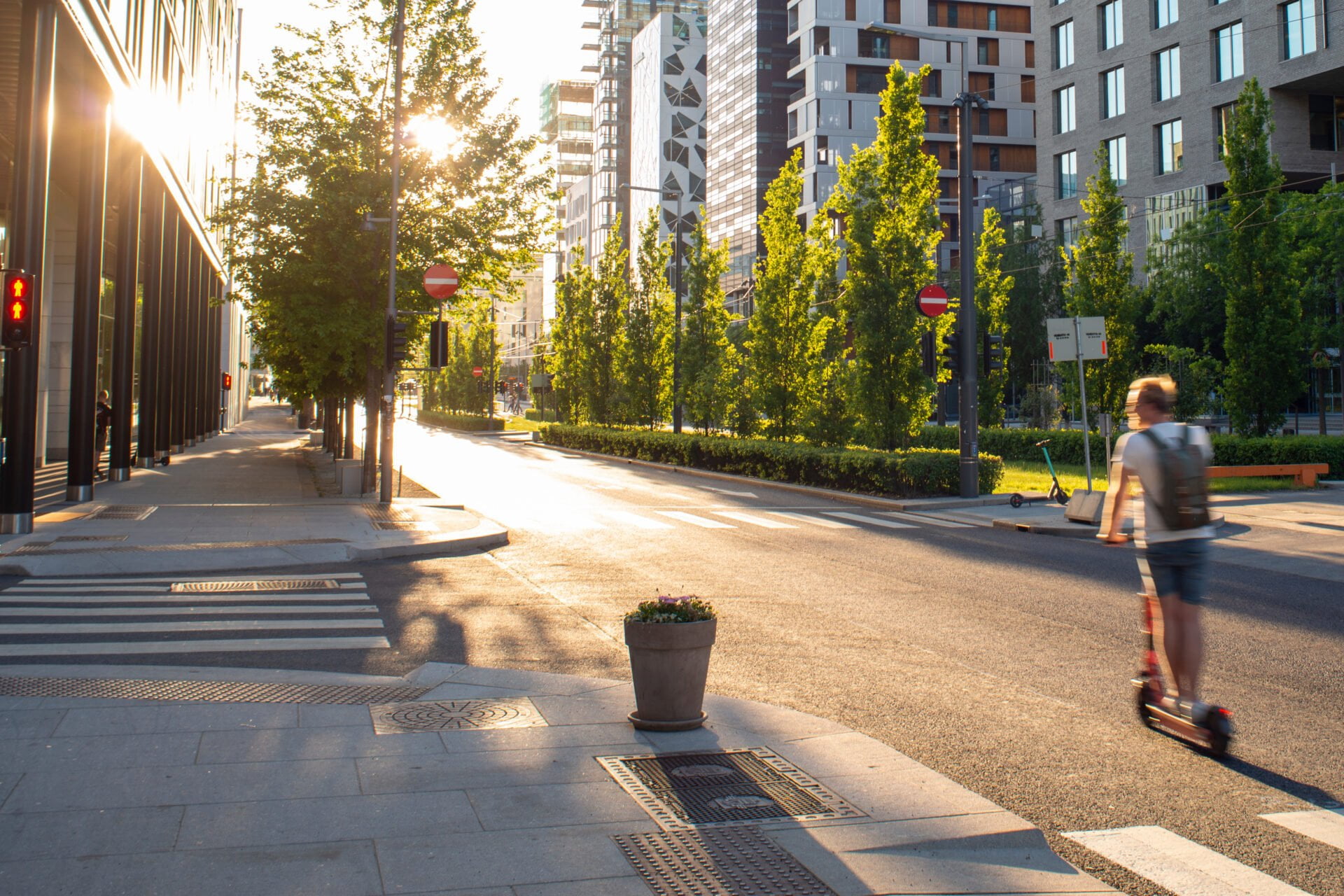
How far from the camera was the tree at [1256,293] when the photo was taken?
90.6 ft

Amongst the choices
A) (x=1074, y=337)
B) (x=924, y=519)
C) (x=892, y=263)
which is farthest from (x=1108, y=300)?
(x=924, y=519)

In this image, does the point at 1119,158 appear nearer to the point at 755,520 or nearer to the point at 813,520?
the point at 813,520

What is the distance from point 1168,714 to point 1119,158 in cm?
5330

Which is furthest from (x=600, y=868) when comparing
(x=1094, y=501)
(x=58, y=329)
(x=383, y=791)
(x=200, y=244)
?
(x=200, y=244)

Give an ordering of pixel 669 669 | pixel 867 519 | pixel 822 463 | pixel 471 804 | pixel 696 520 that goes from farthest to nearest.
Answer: pixel 822 463 < pixel 867 519 < pixel 696 520 < pixel 669 669 < pixel 471 804

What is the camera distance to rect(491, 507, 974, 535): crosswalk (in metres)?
18.8

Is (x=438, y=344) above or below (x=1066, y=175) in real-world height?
below

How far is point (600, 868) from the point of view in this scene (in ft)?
14.0

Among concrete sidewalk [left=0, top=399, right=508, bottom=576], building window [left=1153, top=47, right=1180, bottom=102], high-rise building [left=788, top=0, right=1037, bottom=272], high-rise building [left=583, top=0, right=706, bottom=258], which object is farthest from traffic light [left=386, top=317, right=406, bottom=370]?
high-rise building [left=583, top=0, right=706, bottom=258]

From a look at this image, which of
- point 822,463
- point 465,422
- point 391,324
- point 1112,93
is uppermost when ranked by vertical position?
point 1112,93

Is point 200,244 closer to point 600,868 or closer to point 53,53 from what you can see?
point 53,53

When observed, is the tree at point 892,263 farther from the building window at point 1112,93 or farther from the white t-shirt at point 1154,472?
the building window at point 1112,93

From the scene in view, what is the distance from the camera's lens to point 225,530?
56.3 feet

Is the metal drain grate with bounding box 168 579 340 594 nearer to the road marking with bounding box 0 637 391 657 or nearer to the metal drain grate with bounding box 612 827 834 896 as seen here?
the road marking with bounding box 0 637 391 657
